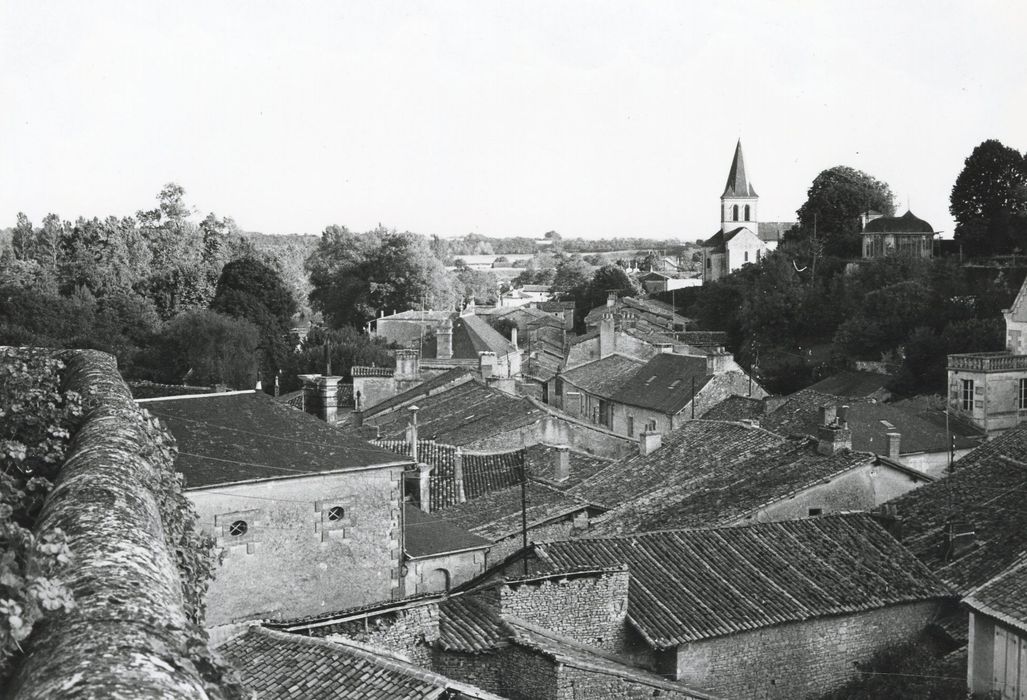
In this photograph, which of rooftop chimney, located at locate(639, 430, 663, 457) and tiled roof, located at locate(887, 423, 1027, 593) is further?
rooftop chimney, located at locate(639, 430, 663, 457)

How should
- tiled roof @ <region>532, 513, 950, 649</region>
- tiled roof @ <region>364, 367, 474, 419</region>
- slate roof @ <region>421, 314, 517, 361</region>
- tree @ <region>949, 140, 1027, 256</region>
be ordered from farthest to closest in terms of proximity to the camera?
tree @ <region>949, 140, 1027, 256</region>
slate roof @ <region>421, 314, 517, 361</region>
tiled roof @ <region>364, 367, 474, 419</region>
tiled roof @ <region>532, 513, 950, 649</region>

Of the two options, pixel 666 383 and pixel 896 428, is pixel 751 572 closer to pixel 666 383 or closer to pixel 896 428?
pixel 896 428

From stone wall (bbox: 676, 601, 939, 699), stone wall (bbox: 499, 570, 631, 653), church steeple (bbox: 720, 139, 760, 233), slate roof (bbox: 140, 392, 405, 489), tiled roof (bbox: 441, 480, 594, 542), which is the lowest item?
stone wall (bbox: 676, 601, 939, 699)

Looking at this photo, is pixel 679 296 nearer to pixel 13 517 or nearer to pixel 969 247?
pixel 969 247

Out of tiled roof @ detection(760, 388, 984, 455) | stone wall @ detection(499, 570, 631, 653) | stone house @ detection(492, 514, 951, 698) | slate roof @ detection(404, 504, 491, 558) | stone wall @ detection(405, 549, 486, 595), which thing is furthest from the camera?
tiled roof @ detection(760, 388, 984, 455)

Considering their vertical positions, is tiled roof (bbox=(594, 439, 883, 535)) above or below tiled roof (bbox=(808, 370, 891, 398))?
above

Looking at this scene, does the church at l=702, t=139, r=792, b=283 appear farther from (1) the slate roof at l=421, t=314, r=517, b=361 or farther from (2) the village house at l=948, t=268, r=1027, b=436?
(2) the village house at l=948, t=268, r=1027, b=436

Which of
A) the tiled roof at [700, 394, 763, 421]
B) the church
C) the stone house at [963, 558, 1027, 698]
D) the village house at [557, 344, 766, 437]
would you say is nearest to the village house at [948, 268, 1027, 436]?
the tiled roof at [700, 394, 763, 421]
